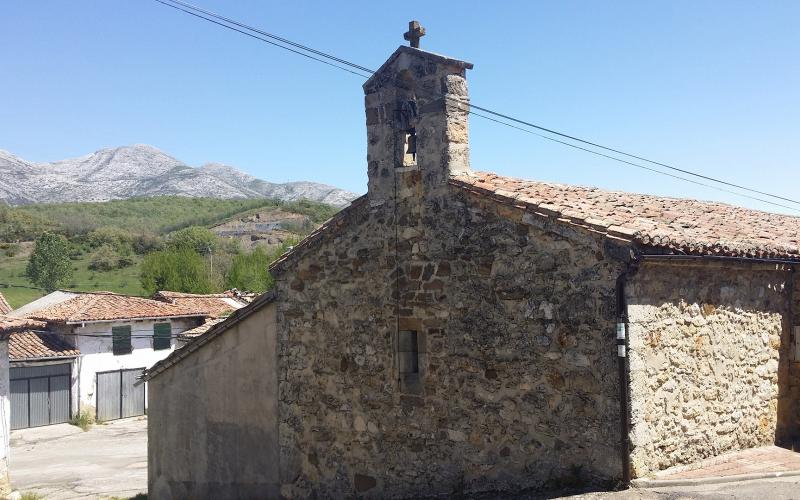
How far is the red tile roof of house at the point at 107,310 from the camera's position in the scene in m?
28.4

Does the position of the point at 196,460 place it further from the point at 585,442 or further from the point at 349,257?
the point at 585,442

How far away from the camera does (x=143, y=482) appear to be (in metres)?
18.3

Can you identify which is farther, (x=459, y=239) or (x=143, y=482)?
(x=143, y=482)

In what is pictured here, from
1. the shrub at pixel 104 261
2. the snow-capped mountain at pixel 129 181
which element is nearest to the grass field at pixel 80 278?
the shrub at pixel 104 261

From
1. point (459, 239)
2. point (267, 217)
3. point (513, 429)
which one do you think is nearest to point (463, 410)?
point (513, 429)

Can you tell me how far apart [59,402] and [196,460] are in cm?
1848

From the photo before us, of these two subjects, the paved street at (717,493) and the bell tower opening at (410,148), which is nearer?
the paved street at (717,493)

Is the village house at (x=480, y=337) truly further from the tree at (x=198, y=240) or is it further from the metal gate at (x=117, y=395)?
the tree at (x=198, y=240)

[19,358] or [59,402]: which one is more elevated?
[19,358]

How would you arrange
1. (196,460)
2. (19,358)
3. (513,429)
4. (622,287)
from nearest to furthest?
(622,287)
(513,429)
(196,460)
(19,358)

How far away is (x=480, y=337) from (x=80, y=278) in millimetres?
55462

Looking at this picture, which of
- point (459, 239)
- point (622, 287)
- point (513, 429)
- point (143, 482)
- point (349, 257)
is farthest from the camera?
point (143, 482)

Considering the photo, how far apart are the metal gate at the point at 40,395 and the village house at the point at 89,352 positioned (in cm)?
3

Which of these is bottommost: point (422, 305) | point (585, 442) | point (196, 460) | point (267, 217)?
point (196, 460)
